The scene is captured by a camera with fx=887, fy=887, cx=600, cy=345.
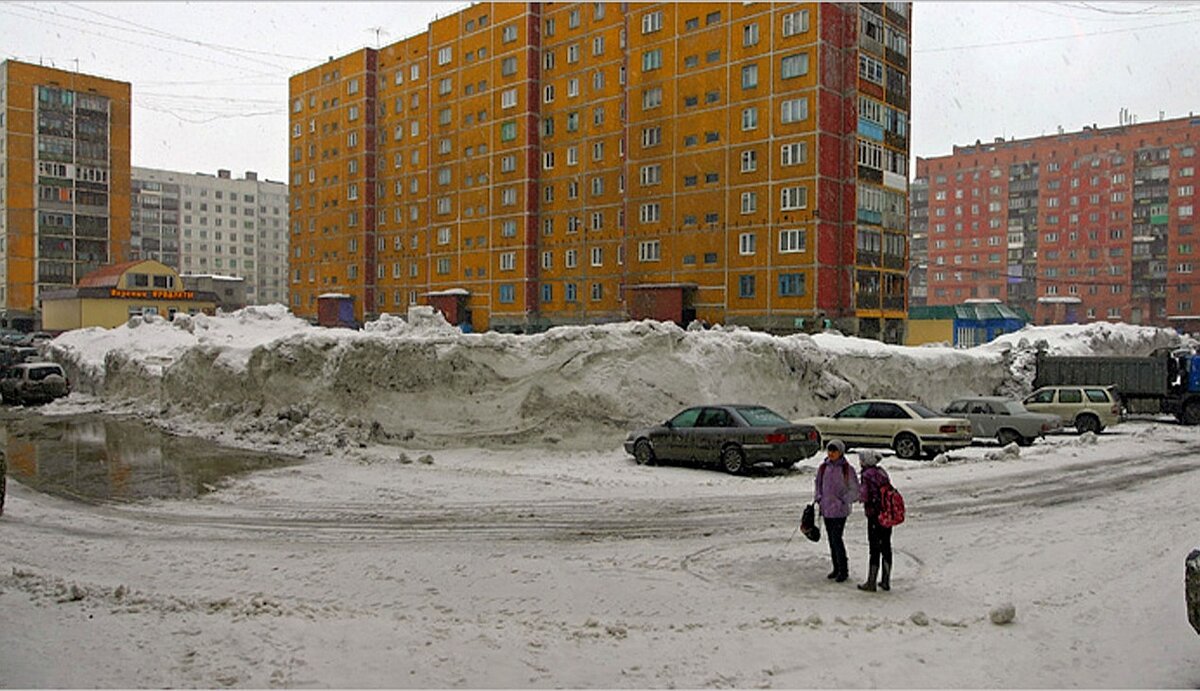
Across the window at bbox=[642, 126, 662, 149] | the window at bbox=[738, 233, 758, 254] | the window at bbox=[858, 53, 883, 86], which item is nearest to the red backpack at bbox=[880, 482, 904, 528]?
the window at bbox=[738, 233, 758, 254]

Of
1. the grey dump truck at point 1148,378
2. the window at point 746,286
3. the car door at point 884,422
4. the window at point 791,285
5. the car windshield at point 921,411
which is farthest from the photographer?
the window at point 746,286

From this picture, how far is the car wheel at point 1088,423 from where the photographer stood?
25.9 m

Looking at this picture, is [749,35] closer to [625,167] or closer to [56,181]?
[625,167]

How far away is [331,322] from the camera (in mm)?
75438

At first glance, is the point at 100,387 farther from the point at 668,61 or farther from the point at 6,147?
the point at 6,147

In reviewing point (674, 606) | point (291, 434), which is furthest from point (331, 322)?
point (674, 606)

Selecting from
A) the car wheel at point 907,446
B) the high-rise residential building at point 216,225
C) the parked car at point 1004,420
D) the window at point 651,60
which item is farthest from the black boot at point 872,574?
the high-rise residential building at point 216,225

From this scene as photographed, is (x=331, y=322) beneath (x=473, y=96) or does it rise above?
beneath

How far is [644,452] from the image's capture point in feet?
60.5

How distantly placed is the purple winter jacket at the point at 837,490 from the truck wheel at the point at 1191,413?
25188 mm

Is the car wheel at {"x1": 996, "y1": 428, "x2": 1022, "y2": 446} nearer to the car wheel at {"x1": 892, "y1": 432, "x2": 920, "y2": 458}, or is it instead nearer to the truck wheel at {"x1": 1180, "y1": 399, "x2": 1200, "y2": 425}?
the car wheel at {"x1": 892, "y1": 432, "x2": 920, "y2": 458}

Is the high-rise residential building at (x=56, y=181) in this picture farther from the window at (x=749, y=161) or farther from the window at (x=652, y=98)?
the window at (x=749, y=161)

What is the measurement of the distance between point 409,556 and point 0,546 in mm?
5340

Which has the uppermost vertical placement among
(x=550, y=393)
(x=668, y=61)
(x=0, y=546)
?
(x=668, y=61)
